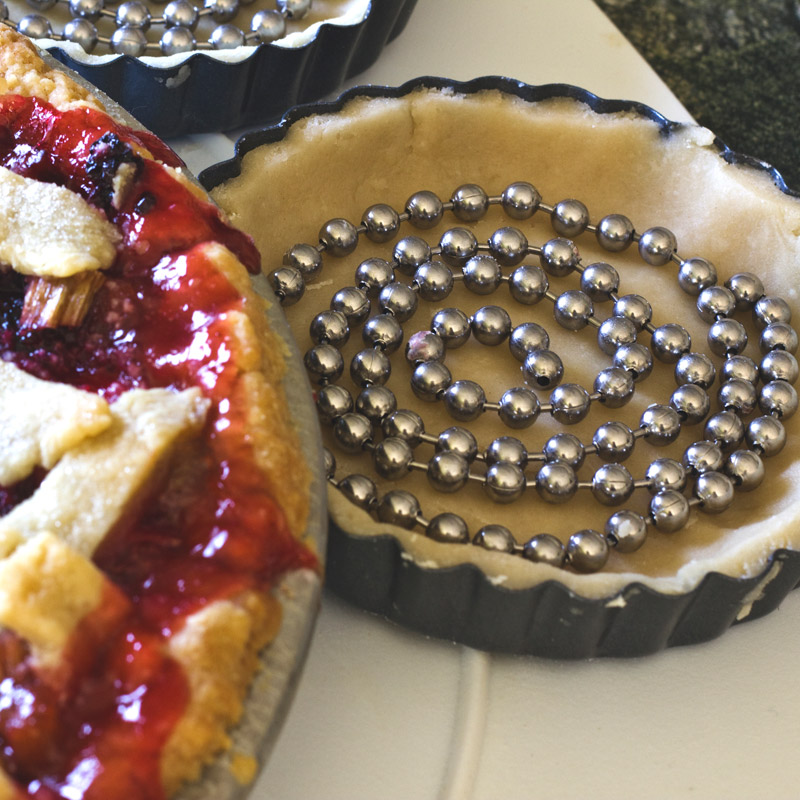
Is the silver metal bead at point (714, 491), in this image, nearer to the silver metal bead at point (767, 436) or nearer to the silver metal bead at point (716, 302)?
the silver metal bead at point (767, 436)

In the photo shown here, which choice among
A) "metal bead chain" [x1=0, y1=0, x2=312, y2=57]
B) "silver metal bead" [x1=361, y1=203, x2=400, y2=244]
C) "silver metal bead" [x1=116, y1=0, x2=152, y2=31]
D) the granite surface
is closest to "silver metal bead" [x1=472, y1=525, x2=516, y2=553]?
"silver metal bead" [x1=361, y1=203, x2=400, y2=244]

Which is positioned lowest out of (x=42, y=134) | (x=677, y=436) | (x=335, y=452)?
(x=335, y=452)

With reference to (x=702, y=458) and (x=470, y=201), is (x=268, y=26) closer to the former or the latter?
(x=470, y=201)

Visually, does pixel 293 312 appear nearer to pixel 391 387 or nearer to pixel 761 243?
pixel 391 387

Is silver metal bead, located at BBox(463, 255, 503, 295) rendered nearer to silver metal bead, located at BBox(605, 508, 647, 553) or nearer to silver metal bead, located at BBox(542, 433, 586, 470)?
silver metal bead, located at BBox(542, 433, 586, 470)

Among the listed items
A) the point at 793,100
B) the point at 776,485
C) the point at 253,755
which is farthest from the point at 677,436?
the point at 793,100

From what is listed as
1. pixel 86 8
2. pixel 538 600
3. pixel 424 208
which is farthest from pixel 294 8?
pixel 538 600

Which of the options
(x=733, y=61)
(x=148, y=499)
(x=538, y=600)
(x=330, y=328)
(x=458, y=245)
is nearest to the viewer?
(x=148, y=499)
